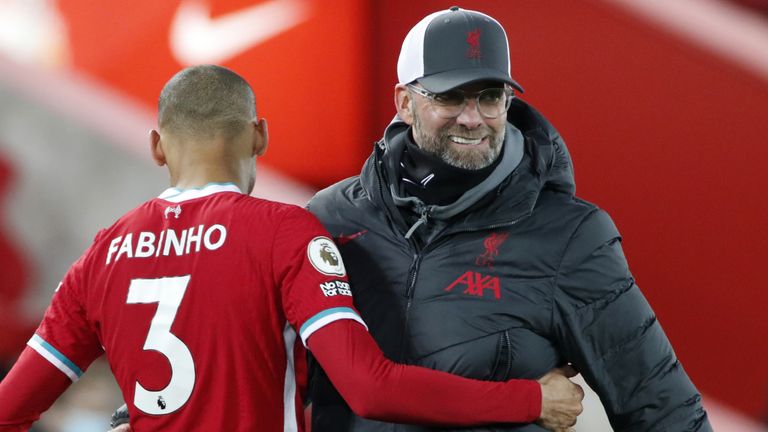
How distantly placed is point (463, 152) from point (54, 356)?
2.44ft

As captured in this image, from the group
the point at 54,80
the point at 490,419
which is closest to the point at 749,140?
the point at 490,419

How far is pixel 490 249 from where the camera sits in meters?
1.58

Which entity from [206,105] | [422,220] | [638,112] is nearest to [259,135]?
[206,105]

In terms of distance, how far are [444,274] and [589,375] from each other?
0.94ft

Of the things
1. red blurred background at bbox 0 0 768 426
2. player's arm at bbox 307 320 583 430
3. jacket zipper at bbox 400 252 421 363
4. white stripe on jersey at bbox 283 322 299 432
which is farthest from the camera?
red blurred background at bbox 0 0 768 426

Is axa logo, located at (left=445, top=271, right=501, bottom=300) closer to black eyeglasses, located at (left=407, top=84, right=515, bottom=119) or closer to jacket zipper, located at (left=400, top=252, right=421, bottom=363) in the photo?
jacket zipper, located at (left=400, top=252, right=421, bottom=363)

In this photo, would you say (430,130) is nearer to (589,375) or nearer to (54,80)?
(589,375)

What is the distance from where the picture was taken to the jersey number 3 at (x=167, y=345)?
4.59ft

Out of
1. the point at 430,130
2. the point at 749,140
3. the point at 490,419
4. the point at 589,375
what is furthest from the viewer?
the point at 749,140

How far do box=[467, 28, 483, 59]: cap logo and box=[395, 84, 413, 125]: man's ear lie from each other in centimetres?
17

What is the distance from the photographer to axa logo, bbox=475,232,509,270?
1571 mm

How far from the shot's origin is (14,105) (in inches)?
135

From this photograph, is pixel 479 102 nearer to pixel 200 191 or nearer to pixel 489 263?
pixel 489 263

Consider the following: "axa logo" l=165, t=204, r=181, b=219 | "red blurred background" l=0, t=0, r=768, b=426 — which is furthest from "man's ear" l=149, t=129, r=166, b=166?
"red blurred background" l=0, t=0, r=768, b=426
